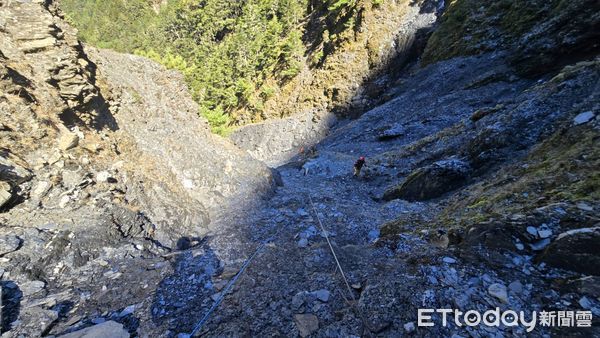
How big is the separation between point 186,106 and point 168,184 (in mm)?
6156

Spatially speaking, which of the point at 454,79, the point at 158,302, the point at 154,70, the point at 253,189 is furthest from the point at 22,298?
the point at 454,79

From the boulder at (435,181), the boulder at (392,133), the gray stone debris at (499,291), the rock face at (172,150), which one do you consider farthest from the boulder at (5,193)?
the boulder at (392,133)

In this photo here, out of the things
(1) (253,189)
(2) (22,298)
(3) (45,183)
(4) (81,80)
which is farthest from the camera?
(1) (253,189)

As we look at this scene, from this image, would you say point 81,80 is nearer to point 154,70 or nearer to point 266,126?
point 154,70

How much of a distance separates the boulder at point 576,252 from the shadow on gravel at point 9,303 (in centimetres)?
779

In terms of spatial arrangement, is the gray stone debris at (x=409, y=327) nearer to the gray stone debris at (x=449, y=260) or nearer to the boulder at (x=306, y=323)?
the boulder at (x=306, y=323)

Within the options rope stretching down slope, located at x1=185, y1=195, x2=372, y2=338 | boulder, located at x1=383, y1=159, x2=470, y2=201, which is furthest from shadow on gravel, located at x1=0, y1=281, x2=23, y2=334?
boulder, located at x1=383, y1=159, x2=470, y2=201

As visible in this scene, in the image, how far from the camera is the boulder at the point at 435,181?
9367mm

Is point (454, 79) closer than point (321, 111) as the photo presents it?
Yes

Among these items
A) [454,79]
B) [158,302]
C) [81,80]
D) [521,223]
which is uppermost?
[81,80]

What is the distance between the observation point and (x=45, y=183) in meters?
5.67

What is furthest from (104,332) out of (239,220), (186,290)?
(239,220)

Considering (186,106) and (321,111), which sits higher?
(186,106)

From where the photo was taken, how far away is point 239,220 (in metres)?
8.76
